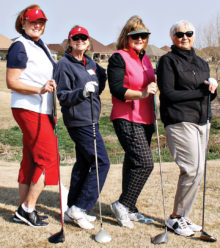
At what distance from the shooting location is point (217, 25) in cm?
4031

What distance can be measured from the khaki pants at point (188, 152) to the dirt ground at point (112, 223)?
460mm

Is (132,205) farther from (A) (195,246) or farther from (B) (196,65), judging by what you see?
(B) (196,65)

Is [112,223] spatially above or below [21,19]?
below

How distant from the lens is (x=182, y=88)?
139 inches

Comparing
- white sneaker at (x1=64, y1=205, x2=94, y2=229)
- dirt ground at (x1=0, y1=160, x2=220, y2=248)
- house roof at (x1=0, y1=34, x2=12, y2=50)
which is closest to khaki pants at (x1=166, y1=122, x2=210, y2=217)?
dirt ground at (x1=0, y1=160, x2=220, y2=248)

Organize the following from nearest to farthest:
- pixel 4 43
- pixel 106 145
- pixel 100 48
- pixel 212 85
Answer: pixel 212 85
pixel 106 145
pixel 4 43
pixel 100 48

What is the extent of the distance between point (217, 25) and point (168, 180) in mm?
37934

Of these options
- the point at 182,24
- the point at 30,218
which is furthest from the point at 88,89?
the point at 30,218

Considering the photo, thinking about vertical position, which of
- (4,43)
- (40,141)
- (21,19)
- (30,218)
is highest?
(4,43)

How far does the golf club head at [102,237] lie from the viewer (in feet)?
11.1

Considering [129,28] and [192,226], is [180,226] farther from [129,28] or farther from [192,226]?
[129,28]

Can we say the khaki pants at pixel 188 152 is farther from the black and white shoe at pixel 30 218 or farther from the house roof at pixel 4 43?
the house roof at pixel 4 43

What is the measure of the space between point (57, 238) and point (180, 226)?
1.19 metres

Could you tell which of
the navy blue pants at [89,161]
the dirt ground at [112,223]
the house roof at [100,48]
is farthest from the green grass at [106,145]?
the house roof at [100,48]
